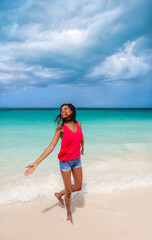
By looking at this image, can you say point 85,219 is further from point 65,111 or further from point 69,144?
point 65,111

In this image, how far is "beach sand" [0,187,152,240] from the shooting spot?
106 inches

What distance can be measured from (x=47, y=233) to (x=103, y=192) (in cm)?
177

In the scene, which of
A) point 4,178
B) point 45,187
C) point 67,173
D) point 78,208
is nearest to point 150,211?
point 78,208

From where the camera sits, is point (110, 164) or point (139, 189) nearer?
point (139, 189)

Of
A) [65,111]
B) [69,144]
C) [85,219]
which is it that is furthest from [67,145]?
[85,219]

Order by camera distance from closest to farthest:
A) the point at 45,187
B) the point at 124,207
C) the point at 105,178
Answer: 1. the point at 124,207
2. the point at 45,187
3. the point at 105,178

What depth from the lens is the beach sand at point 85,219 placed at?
106 inches

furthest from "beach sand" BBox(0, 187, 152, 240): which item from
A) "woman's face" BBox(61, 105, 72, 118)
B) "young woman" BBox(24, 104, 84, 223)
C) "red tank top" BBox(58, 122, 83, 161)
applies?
"woman's face" BBox(61, 105, 72, 118)

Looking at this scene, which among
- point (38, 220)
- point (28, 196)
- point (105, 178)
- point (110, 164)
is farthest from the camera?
point (110, 164)

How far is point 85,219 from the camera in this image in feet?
10.0

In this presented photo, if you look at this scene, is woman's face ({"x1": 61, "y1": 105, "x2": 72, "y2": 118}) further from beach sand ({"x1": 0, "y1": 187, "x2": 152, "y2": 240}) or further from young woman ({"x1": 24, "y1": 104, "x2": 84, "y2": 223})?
beach sand ({"x1": 0, "y1": 187, "x2": 152, "y2": 240})

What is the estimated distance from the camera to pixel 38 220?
9.96ft

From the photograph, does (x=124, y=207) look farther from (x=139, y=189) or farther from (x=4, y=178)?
(x=4, y=178)

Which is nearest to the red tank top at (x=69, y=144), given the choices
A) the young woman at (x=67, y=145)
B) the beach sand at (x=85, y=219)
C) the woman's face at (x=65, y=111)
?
the young woman at (x=67, y=145)
